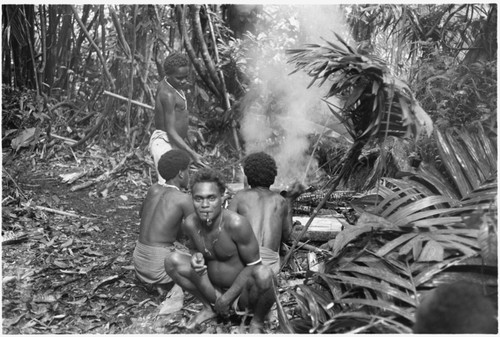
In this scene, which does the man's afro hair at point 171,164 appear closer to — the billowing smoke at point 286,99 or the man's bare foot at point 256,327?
the man's bare foot at point 256,327

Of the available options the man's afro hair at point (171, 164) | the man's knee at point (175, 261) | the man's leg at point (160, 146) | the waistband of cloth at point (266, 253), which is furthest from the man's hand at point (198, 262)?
the man's leg at point (160, 146)

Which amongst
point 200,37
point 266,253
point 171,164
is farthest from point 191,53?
point 266,253

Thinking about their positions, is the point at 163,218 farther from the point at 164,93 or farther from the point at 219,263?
the point at 164,93

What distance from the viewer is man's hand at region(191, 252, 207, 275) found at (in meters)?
3.34

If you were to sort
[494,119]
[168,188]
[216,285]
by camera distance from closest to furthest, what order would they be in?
[216,285] < [168,188] < [494,119]

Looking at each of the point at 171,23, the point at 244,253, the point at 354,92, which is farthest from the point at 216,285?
the point at 171,23

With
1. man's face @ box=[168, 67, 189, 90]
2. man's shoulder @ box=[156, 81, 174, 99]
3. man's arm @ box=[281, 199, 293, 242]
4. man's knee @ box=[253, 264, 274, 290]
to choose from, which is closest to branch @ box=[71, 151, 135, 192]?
man's shoulder @ box=[156, 81, 174, 99]

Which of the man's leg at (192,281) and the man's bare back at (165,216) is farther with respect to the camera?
the man's bare back at (165,216)

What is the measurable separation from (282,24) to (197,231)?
446 cm

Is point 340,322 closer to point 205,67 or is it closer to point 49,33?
point 205,67

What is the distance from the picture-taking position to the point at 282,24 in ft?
23.9

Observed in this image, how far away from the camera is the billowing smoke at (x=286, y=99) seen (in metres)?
6.72

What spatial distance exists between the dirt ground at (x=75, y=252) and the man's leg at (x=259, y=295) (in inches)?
4.8

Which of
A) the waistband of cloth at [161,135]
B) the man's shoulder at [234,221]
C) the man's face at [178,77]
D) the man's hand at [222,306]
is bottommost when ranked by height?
the man's hand at [222,306]
